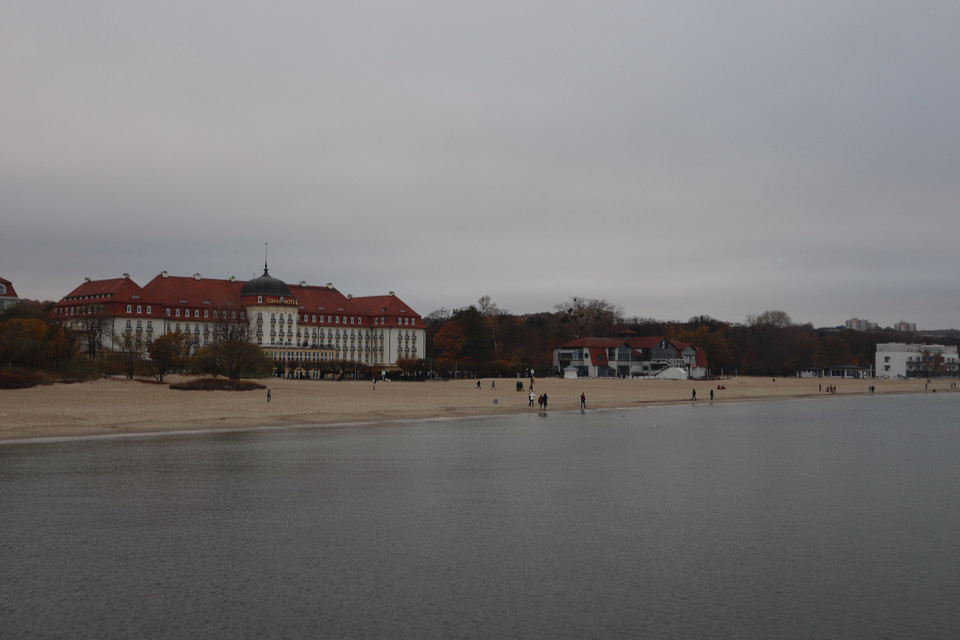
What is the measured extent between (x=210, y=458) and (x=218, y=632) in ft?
59.9

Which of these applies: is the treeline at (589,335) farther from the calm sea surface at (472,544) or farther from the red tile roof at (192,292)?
the calm sea surface at (472,544)

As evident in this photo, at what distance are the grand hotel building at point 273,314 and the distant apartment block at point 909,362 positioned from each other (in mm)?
96557

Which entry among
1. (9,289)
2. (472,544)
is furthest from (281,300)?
(472,544)

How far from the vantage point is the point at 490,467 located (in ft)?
88.3

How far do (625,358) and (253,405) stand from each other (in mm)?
83141

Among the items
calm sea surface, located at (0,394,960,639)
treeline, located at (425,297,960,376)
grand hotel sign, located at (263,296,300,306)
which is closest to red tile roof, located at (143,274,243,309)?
grand hotel sign, located at (263,296,300,306)

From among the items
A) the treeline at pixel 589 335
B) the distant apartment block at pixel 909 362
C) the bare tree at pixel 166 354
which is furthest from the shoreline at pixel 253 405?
the distant apartment block at pixel 909 362

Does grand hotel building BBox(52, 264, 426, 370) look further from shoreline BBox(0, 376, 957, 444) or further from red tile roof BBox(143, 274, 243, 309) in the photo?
shoreline BBox(0, 376, 957, 444)

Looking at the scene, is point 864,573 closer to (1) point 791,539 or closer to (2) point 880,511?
(1) point 791,539

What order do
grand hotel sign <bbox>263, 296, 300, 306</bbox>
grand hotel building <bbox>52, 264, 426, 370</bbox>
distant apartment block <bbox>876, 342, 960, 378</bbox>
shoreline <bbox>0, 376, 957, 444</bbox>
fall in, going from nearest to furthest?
shoreline <bbox>0, 376, 957, 444</bbox> → grand hotel building <bbox>52, 264, 426, 370</bbox> → grand hotel sign <bbox>263, 296, 300, 306</bbox> → distant apartment block <bbox>876, 342, 960, 378</bbox>

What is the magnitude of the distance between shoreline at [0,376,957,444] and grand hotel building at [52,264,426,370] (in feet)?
132

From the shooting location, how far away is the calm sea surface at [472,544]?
38.5ft

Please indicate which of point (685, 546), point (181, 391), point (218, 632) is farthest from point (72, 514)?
point (181, 391)

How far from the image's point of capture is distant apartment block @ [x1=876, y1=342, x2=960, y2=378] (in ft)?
557
